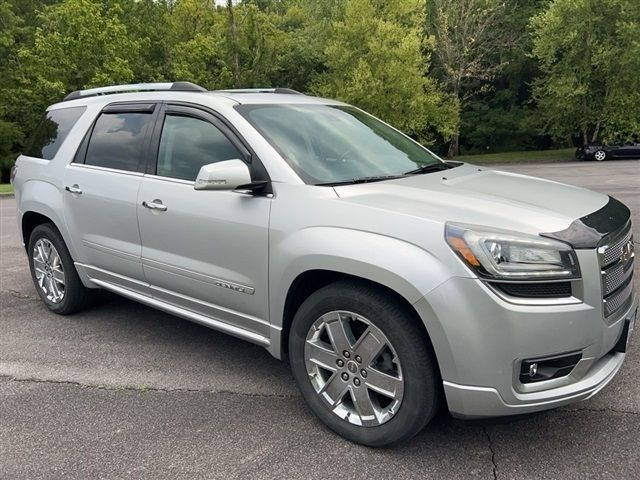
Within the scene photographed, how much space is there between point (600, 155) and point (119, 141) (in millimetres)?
28518

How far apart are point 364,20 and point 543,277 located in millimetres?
27953

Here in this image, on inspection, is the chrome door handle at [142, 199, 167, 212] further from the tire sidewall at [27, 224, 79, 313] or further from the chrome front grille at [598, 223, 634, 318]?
the chrome front grille at [598, 223, 634, 318]

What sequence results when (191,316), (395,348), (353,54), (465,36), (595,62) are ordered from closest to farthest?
(395,348) < (191,316) < (595,62) < (353,54) < (465,36)

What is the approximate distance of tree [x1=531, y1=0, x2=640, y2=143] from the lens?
27875mm

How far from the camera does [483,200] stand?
2.85 meters

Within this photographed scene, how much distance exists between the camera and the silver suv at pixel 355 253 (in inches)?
96.7

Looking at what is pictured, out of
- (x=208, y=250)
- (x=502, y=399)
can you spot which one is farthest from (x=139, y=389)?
(x=502, y=399)

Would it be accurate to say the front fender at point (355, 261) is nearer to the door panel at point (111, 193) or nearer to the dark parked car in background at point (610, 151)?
the door panel at point (111, 193)

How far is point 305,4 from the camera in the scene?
122 ft

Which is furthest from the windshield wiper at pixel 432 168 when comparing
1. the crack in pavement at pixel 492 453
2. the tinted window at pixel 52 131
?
the tinted window at pixel 52 131

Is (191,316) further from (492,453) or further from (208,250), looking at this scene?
(492,453)

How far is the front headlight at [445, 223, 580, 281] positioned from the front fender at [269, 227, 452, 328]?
0.43ft

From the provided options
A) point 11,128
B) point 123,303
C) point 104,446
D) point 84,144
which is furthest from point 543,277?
point 11,128

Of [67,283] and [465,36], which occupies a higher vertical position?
[465,36]
